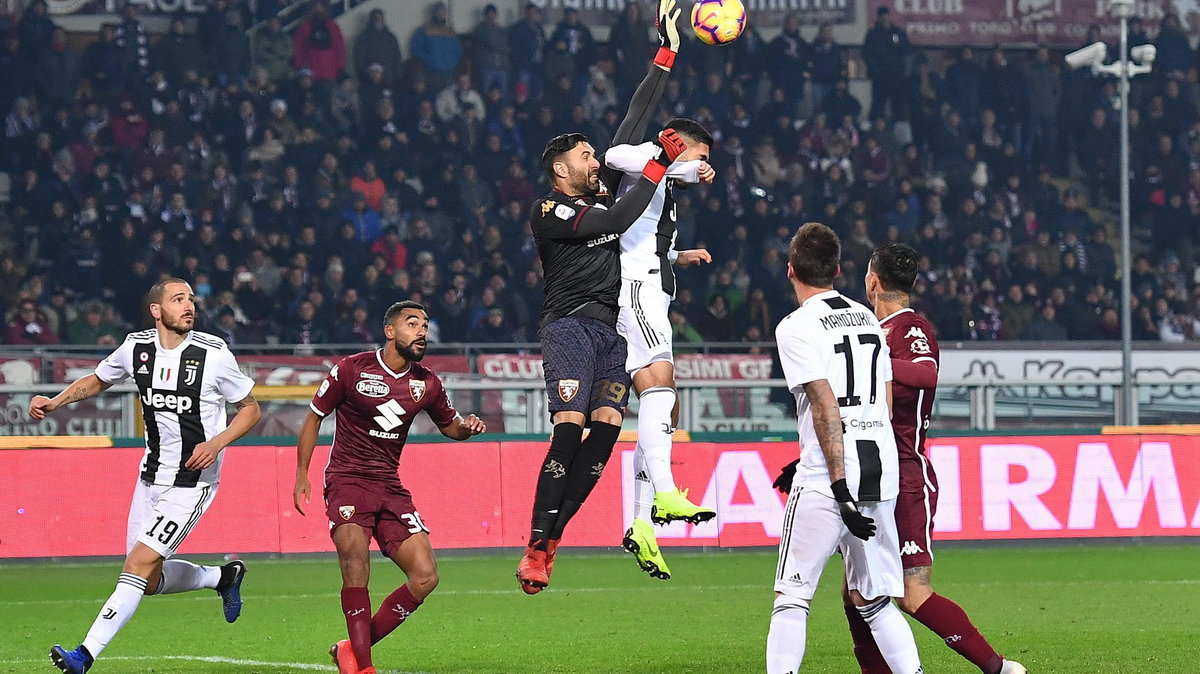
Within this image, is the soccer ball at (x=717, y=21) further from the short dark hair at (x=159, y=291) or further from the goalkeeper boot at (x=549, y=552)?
the short dark hair at (x=159, y=291)

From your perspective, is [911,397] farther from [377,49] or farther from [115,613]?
[377,49]

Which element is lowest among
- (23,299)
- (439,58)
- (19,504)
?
(19,504)

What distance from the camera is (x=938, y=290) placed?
67.9ft

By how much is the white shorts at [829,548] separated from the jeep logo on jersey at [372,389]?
8.44 feet

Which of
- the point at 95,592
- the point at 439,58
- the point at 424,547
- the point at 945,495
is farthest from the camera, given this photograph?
the point at 439,58

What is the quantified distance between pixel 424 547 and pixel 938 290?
46.1 feet

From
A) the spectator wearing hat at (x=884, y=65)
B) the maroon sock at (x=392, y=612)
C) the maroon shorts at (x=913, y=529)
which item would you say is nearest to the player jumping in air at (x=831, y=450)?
the maroon shorts at (x=913, y=529)

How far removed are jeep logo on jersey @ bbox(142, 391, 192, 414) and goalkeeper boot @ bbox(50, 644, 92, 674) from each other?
4.71 ft

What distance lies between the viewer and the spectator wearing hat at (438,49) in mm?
22484

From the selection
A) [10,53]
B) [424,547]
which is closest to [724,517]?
[424,547]

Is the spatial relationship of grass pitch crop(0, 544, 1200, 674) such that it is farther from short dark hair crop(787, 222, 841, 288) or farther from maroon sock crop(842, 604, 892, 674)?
short dark hair crop(787, 222, 841, 288)

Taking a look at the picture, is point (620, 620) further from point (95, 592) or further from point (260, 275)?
point (260, 275)

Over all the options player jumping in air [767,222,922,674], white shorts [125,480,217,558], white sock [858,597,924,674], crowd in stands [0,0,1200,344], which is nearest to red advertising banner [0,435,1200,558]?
crowd in stands [0,0,1200,344]

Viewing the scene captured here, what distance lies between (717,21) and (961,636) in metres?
3.08
